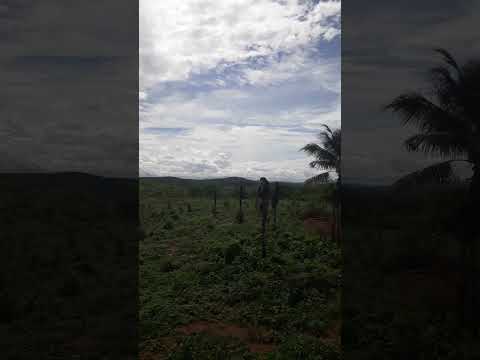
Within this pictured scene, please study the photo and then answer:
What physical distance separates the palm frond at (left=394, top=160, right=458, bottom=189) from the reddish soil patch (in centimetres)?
421

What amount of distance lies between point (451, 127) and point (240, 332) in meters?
5.94

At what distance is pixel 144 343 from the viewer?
18.8ft

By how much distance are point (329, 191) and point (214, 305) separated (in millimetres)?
8519

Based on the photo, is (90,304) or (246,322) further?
(90,304)

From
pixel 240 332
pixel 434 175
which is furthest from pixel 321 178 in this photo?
pixel 240 332

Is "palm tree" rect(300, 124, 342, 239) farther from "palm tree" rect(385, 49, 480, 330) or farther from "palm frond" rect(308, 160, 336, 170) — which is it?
"palm tree" rect(385, 49, 480, 330)

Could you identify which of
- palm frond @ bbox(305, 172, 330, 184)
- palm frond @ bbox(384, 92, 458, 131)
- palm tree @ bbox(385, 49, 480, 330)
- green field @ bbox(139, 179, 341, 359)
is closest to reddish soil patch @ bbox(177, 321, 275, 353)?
green field @ bbox(139, 179, 341, 359)

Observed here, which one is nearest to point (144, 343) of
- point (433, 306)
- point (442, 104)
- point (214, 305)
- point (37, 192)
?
point (214, 305)

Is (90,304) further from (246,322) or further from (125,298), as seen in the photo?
(246,322)

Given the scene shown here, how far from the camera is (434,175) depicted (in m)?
5.35

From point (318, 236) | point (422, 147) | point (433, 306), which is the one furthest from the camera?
point (318, 236)

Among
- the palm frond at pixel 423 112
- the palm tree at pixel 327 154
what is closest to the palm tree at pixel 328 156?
the palm tree at pixel 327 154

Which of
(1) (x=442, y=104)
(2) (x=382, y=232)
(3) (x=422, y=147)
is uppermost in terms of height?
(1) (x=442, y=104)

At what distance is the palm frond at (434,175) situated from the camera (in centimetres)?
532
